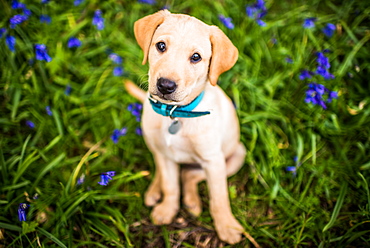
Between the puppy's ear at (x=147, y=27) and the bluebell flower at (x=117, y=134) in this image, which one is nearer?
the puppy's ear at (x=147, y=27)

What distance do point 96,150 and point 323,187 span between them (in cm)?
266

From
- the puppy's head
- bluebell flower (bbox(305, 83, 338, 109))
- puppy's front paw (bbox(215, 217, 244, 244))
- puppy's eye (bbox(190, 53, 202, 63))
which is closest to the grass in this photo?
puppy's front paw (bbox(215, 217, 244, 244))

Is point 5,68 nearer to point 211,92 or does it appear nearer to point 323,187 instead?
point 211,92

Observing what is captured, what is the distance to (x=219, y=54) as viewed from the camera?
2.43m

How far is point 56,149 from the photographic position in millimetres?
3656

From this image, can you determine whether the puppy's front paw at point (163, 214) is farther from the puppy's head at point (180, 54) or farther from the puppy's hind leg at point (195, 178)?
the puppy's head at point (180, 54)

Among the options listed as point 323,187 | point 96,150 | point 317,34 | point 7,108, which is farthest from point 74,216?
point 317,34

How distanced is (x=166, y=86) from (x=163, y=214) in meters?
1.68

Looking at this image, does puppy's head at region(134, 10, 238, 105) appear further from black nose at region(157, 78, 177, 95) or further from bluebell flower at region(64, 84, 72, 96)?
bluebell flower at region(64, 84, 72, 96)

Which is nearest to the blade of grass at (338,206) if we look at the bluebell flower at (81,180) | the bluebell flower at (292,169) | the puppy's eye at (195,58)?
the bluebell flower at (292,169)

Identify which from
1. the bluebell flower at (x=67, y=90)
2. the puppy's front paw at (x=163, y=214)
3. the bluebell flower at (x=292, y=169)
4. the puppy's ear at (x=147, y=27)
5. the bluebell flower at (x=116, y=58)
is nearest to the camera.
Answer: the puppy's ear at (x=147, y=27)

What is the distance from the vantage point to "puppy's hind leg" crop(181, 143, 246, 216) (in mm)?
3408

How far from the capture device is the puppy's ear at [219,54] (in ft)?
7.93

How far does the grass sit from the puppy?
0.22 m
